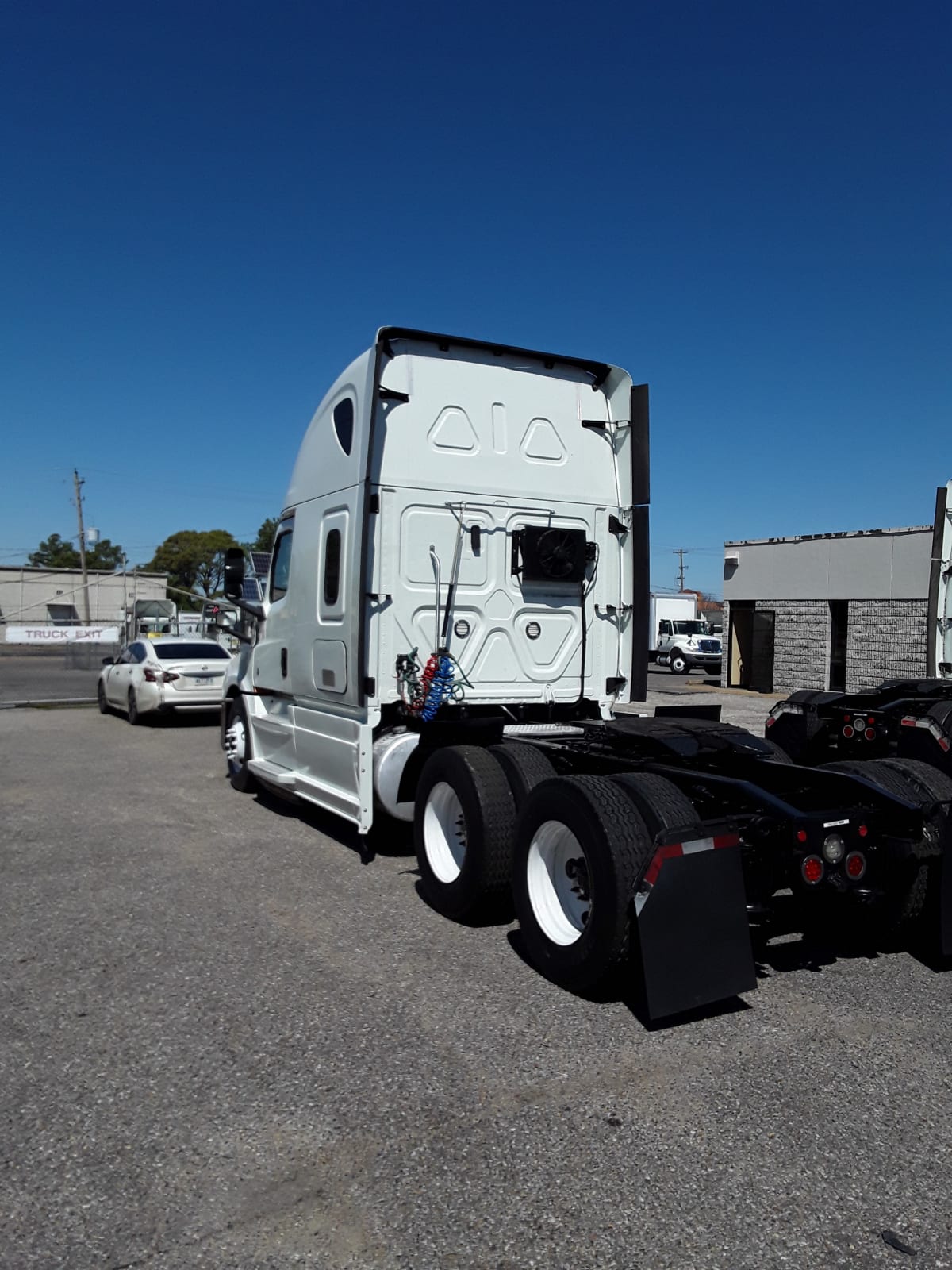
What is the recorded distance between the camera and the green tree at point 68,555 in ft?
293

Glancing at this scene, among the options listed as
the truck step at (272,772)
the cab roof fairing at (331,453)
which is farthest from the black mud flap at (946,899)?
the truck step at (272,772)

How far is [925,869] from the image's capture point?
4570 mm

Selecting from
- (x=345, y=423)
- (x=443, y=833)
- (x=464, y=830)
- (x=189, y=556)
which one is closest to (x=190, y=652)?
(x=345, y=423)

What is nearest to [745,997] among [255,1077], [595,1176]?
[595,1176]

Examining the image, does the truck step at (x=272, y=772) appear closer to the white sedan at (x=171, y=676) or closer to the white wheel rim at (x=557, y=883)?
the white wheel rim at (x=557, y=883)

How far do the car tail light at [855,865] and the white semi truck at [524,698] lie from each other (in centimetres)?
1

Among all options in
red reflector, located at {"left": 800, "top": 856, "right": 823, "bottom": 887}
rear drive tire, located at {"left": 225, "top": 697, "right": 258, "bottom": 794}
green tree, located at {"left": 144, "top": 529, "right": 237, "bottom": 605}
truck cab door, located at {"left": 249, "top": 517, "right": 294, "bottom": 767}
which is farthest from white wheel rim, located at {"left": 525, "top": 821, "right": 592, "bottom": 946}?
green tree, located at {"left": 144, "top": 529, "right": 237, "bottom": 605}

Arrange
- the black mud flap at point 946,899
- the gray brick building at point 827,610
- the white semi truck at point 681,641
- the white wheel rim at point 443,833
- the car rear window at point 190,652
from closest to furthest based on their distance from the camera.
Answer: the black mud flap at point 946,899, the white wheel rim at point 443,833, the car rear window at point 190,652, the gray brick building at point 827,610, the white semi truck at point 681,641

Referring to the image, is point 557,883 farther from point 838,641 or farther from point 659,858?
point 838,641

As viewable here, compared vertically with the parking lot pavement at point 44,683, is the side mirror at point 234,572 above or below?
above

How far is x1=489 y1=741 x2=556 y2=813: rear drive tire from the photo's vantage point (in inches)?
217

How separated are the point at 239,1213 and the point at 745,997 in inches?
102

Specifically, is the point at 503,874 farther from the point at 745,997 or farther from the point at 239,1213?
the point at 239,1213

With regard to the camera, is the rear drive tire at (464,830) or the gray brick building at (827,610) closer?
the rear drive tire at (464,830)
